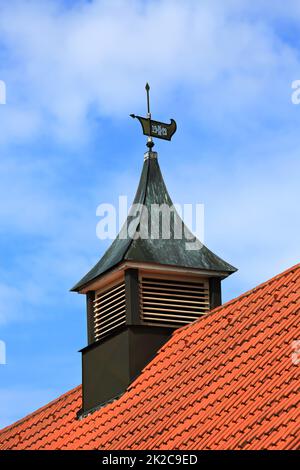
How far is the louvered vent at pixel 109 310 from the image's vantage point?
2605 cm

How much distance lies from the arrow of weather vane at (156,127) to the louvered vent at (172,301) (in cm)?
336

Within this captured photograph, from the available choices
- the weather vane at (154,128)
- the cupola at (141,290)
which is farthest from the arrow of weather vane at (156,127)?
the cupola at (141,290)

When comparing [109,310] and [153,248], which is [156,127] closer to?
[153,248]

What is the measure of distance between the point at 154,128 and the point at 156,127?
0.22 feet

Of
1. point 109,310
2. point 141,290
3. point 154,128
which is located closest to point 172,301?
point 141,290

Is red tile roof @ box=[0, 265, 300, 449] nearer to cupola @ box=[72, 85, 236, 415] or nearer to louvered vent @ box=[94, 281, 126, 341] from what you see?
cupola @ box=[72, 85, 236, 415]

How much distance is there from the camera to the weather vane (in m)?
27.6

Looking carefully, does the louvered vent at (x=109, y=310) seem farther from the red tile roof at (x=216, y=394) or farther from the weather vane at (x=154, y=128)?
the weather vane at (x=154, y=128)

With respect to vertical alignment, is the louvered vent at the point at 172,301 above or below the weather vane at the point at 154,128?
below

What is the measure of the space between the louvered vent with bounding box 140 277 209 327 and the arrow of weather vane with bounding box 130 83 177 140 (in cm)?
336

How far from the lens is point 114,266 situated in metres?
26.0

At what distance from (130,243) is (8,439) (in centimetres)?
457
